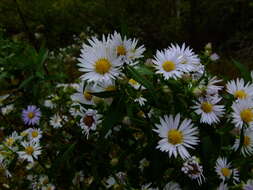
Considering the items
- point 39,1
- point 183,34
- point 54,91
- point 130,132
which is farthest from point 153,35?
point 130,132

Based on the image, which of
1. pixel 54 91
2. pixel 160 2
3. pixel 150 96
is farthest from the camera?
pixel 160 2

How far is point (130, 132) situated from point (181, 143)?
272 mm

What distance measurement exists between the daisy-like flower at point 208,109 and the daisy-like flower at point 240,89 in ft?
0.28

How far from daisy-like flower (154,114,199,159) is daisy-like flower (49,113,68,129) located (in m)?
0.62

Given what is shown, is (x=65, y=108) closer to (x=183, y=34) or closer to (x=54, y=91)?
(x=54, y=91)

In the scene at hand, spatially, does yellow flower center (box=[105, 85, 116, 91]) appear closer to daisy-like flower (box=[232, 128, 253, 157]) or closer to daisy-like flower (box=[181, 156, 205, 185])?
daisy-like flower (box=[181, 156, 205, 185])

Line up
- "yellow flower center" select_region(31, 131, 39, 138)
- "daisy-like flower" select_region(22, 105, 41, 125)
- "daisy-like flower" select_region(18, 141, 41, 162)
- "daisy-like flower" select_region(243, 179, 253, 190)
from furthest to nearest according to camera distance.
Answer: "daisy-like flower" select_region(22, 105, 41, 125) < "yellow flower center" select_region(31, 131, 39, 138) < "daisy-like flower" select_region(18, 141, 41, 162) < "daisy-like flower" select_region(243, 179, 253, 190)

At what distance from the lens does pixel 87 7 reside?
531 cm

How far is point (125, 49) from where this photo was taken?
30.8 inches

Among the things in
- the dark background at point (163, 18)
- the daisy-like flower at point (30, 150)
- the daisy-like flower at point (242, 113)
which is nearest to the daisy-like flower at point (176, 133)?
the daisy-like flower at point (242, 113)

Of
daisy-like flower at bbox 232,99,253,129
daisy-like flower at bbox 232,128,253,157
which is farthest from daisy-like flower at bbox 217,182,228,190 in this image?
daisy-like flower at bbox 232,99,253,129

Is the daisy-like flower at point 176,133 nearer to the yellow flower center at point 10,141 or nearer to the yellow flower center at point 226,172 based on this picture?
the yellow flower center at point 226,172

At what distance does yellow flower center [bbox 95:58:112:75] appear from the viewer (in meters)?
0.79

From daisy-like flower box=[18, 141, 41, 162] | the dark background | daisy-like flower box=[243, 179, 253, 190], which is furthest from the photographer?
the dark background
